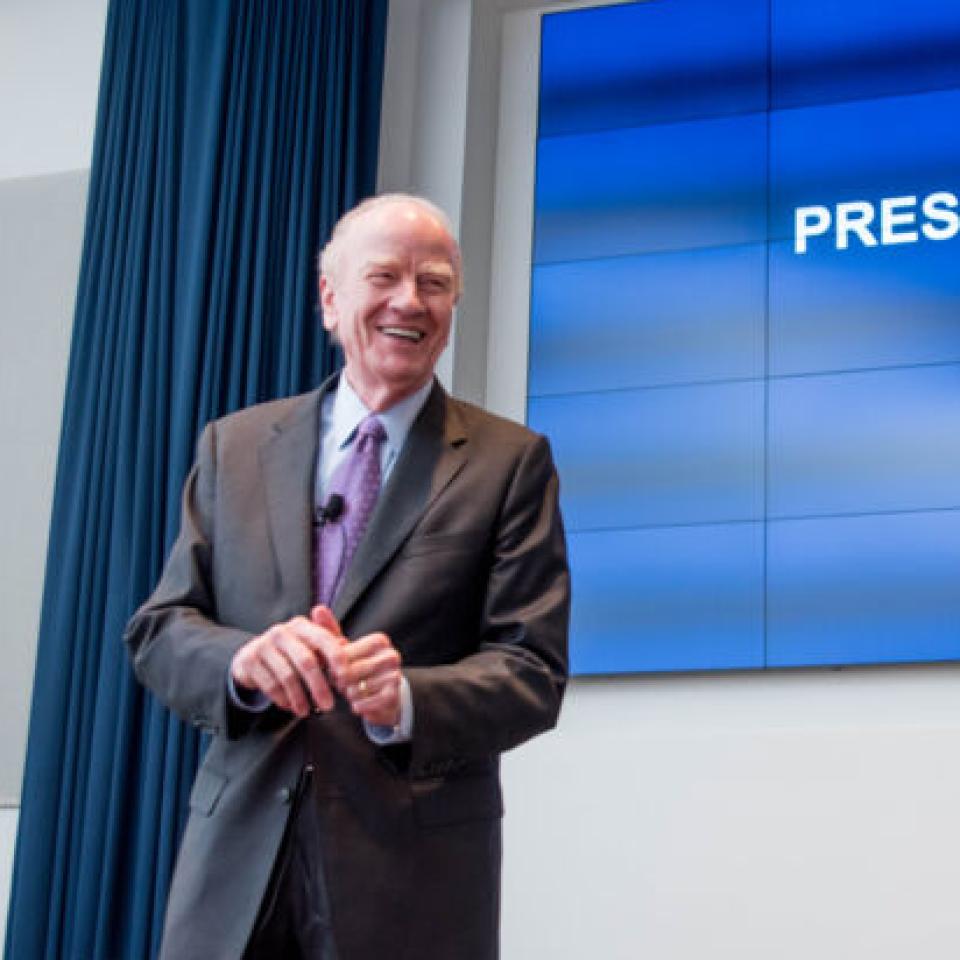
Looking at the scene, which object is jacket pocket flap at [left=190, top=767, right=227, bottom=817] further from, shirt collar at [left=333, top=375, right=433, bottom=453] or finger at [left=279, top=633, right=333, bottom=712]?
shirt collar at [left=333, top=375, right=433, bottom=453]

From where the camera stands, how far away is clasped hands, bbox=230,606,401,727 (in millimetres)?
1906

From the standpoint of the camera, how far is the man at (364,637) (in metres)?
2.02

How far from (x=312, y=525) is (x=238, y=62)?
317 cm

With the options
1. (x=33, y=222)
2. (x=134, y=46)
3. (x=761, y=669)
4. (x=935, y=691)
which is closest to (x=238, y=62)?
(x=134, y=46)

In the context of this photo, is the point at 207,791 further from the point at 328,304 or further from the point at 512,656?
the point at 328,304

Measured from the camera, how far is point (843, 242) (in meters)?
4.70

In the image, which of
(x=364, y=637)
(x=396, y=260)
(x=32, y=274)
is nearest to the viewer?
(x=364, y=637)

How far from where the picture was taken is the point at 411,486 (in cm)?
225

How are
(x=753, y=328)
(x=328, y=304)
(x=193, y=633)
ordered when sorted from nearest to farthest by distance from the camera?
(x=193, y=633) → (x=328, y=304) → (x=753, y=328)

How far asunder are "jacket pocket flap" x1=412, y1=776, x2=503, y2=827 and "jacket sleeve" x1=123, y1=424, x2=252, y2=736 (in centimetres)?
22

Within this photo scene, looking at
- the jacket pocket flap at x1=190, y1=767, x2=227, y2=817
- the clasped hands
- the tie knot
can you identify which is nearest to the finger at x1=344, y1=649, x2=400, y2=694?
the clasped hands

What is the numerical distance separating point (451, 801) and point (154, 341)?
10.1 ft

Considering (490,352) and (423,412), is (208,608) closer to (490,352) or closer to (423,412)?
(423,412)

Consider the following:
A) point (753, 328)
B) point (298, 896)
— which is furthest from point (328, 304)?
point (753, 328)
